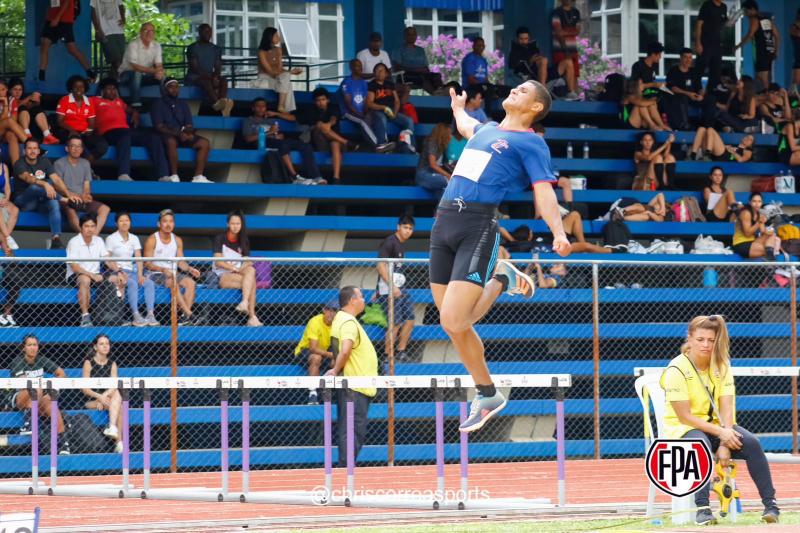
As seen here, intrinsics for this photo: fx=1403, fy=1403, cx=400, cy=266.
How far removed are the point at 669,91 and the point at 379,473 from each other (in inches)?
372

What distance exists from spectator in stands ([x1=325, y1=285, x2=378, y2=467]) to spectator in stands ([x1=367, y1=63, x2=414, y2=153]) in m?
5.25

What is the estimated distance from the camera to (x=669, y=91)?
2000cm

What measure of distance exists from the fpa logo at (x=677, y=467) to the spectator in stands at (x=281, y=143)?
10.9 m

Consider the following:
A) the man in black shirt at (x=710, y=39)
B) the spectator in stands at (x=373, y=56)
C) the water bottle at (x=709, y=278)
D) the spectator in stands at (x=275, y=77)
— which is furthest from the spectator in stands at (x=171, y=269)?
the man in black shirt at (x=710, y=39)

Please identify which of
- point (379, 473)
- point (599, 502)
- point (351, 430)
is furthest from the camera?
point (379, 473)

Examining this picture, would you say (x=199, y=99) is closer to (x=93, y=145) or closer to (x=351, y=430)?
(x=93, y=145)

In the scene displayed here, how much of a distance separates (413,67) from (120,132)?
5.41 m

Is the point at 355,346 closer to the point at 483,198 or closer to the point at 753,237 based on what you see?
the point at 483,198

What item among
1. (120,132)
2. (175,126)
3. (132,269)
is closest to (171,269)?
(132,269)

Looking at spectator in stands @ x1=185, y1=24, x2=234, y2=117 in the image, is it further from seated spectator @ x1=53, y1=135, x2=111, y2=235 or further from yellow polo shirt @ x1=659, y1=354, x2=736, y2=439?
yellow polo shirt @ x1=659, y1=354, x2=736, y2=439

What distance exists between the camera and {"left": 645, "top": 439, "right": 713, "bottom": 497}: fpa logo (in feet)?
20.1

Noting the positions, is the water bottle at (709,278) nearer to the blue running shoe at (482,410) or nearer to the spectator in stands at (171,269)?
the spectator in stands at (171,269)

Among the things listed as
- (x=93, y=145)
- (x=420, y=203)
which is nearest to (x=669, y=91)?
(x=420, y=203)

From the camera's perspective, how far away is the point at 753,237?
16.9m
